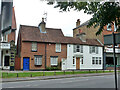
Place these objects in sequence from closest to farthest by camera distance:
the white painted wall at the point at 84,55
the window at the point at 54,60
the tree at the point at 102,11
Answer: the tree at the point at 102,11 → the white painted wall at the point at 84,55 → the window at the point at 54,60

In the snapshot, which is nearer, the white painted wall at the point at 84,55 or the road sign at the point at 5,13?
the road sign at the point at 5,13

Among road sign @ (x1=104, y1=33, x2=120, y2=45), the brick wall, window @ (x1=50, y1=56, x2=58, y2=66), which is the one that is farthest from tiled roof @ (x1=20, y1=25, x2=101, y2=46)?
road sign @ (x1=104, y1=33, x2=120, y2=45)

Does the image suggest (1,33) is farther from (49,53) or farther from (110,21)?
(49,53)

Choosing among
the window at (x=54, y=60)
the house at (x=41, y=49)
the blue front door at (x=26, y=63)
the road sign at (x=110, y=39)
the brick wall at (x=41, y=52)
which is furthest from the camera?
the window at (x=54, y=60)

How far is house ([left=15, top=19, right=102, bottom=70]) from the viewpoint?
70.3 ft

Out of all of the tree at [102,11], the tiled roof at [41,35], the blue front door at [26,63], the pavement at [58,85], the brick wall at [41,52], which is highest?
the tiled roof at [41,35]

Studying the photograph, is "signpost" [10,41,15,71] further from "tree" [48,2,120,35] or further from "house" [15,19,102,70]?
"tree" [48,2,120,35]

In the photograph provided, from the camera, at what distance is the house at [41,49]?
21422 millimetres

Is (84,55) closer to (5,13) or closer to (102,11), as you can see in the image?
(102,11)

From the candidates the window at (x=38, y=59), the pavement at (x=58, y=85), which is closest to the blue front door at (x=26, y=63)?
the window at (x=38, y=59)

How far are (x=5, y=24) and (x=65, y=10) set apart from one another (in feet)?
6.03

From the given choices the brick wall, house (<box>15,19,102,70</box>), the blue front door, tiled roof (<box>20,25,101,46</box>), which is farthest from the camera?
the brick wall

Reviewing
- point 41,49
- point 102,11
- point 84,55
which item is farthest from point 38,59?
point 102,11

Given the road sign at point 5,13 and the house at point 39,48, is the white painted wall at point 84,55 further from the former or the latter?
the road sign at point 5,13
